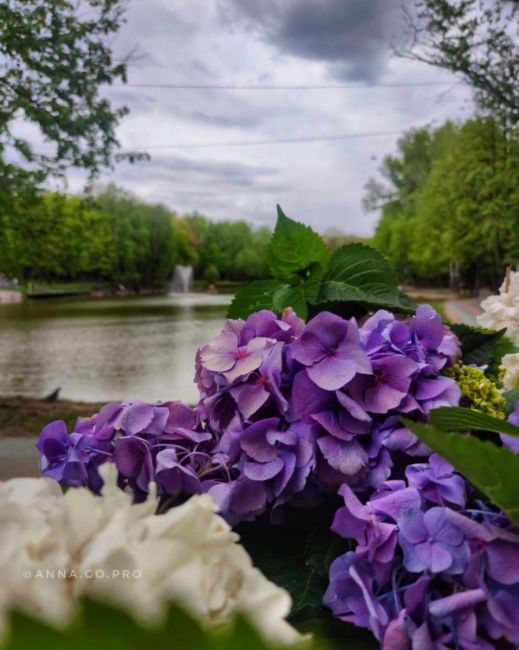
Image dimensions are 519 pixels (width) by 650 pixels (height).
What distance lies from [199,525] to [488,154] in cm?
2251

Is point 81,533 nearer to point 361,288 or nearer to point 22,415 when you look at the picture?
point 361,288

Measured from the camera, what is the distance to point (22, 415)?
28.9 feet

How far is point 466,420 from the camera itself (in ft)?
2.05

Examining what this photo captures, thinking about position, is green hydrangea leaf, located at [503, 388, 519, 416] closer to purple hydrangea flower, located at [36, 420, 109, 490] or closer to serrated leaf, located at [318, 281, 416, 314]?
serrated leaf, located at [318, 281, 416, 314]

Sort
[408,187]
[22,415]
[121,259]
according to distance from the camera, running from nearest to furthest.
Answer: [22,415]
[408,187]
[121,259]

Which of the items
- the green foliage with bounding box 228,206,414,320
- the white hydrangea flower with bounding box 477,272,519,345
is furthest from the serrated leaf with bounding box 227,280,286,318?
the white hydrangea flower with bounding box 477,272,519,345

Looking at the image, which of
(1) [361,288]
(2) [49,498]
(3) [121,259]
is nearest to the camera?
(2) [49,498]

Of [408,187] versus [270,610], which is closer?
[270,610]

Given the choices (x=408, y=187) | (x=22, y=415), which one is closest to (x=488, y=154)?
(x=22, y=415)

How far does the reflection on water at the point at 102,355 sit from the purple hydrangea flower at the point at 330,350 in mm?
5936

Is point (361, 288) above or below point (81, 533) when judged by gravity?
above

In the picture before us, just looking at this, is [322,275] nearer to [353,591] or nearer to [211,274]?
[353,591]

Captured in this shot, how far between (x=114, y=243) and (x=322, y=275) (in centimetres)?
4538

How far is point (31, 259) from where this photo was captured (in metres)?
11.4
